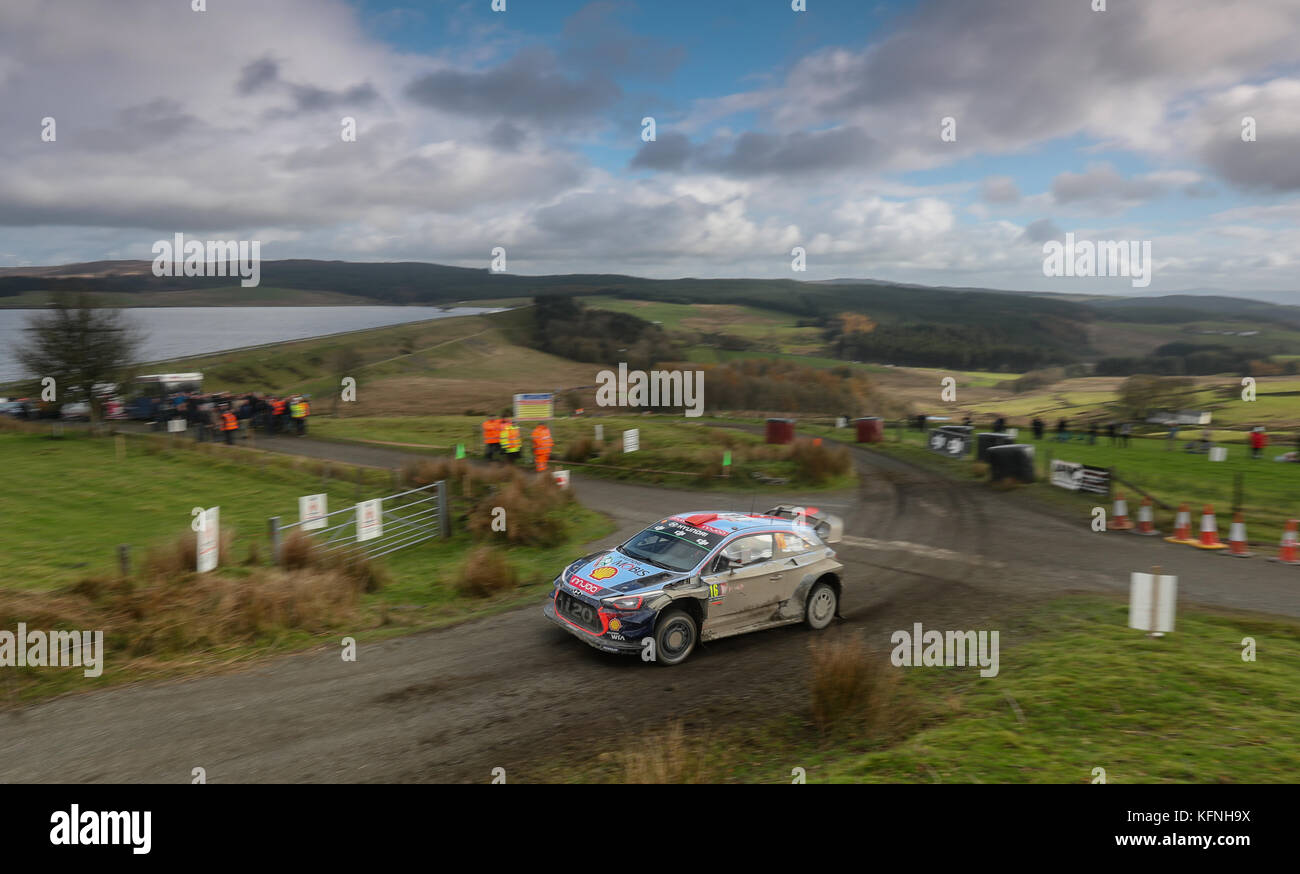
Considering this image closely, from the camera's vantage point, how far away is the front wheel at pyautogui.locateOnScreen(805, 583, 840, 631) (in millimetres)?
11305

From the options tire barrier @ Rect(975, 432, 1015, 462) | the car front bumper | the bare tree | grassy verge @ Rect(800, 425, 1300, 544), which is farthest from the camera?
the bare tree

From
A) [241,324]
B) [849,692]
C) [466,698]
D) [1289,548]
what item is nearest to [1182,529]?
[1289,548]

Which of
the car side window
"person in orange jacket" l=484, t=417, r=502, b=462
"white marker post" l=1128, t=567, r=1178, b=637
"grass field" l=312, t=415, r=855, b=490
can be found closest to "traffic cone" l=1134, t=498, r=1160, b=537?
"grass field" l=312, t=415, r=855, b=490

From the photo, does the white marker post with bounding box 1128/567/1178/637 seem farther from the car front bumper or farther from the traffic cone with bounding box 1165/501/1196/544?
the traffic cone with bounding box 1165/501/1196/544

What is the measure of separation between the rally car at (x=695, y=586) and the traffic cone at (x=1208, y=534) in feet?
37.4

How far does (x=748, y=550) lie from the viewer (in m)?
10.8

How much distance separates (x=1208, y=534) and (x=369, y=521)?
19.4m

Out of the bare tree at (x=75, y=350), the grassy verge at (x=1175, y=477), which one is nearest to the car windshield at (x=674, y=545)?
the grassy verge at (x=1175, y=477)

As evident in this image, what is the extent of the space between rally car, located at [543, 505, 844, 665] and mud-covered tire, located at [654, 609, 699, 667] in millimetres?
13

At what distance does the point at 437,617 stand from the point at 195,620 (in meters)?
3.40

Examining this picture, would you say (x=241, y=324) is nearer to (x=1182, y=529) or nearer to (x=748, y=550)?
(x=748, y=550)

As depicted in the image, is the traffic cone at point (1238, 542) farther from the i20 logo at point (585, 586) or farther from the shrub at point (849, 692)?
the i20 logo at point (585, 586)

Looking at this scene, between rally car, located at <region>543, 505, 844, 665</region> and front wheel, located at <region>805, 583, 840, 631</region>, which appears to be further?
front wheel, located at <region>805, 583, 840, 631</region>
